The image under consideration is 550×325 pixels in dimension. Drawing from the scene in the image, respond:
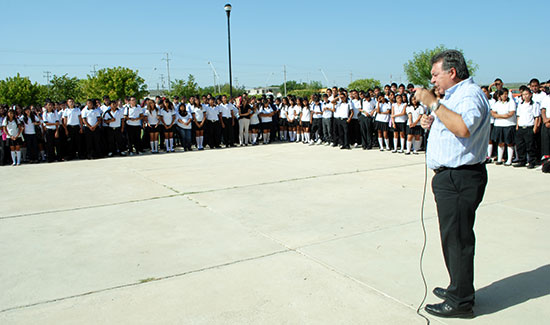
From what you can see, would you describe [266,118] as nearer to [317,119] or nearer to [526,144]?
[317,119]

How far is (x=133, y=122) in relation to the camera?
14883mm

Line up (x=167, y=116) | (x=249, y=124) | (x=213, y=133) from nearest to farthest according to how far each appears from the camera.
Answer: (x=167, y=116) < (x=213, y=133) < (x=249, y=124)

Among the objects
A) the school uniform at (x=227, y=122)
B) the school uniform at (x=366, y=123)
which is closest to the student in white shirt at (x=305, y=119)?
the school uniform at (x=366, y=123)

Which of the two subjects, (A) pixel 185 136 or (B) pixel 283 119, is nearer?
(A) pixel 185 136

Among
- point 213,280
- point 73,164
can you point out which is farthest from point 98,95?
point 213,280

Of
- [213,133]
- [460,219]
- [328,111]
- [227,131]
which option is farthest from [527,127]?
[213,133]

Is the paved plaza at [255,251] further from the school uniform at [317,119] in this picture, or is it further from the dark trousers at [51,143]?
the school uniform at [317,119]

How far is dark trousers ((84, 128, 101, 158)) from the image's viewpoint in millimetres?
13750

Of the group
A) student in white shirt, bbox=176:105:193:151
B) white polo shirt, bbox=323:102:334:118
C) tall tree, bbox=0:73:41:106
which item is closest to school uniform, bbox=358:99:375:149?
white polo shirt, bbox=323:102:334:118

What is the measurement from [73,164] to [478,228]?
11.2m

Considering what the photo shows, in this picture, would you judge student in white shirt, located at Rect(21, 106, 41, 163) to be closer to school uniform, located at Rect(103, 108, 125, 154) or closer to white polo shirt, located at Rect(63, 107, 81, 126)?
white polo shirt, located at Rect(63, 107, 81, 126)

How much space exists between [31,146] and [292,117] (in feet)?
30.1

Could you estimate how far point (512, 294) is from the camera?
12.0 ft

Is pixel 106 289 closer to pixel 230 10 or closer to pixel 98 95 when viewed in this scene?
pixel 230 10
